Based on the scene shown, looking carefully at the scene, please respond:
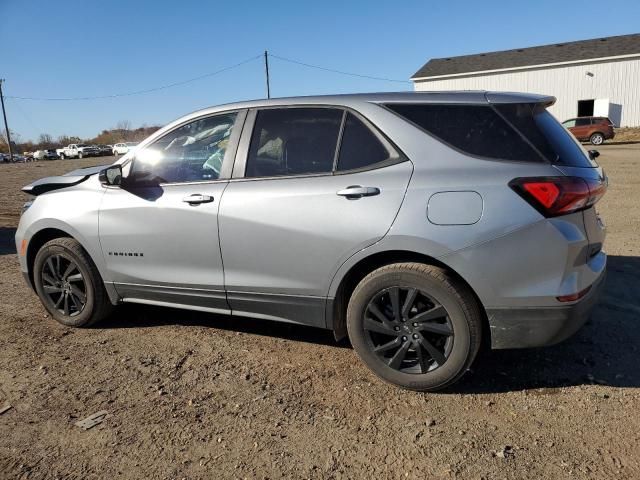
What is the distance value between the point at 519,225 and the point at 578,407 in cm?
114

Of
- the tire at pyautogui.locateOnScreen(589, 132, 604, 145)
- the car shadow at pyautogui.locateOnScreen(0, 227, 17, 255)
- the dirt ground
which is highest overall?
the car shadow at pyautogui.locateOnScreen(0, 227, 17, 255)

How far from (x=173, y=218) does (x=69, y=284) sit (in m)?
1.29

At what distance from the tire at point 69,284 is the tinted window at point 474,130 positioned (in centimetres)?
279

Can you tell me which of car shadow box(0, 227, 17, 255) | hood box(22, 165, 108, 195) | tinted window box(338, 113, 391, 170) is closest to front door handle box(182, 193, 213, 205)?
tinted window box(338, 113, 391, 170)

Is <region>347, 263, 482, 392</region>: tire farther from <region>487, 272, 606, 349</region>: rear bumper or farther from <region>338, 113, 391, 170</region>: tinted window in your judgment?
<region>338, 113, 391, 170</region>: tinted window

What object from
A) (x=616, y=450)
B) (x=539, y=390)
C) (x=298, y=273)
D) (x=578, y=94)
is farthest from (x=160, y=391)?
(x=578, y=94)

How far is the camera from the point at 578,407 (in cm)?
292

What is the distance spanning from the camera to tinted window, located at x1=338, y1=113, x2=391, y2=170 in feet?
10.3

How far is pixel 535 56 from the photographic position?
38812 mm

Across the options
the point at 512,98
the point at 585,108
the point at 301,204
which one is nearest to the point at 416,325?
the point at 301,204

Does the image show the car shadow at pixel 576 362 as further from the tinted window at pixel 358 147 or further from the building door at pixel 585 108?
the building door at pixel 585 108

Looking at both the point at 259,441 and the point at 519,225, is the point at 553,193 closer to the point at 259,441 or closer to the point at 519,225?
the point at 519,225

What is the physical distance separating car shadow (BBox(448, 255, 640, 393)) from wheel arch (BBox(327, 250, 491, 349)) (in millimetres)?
281

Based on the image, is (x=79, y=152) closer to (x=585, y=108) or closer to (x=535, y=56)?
(x=535, y=56)
